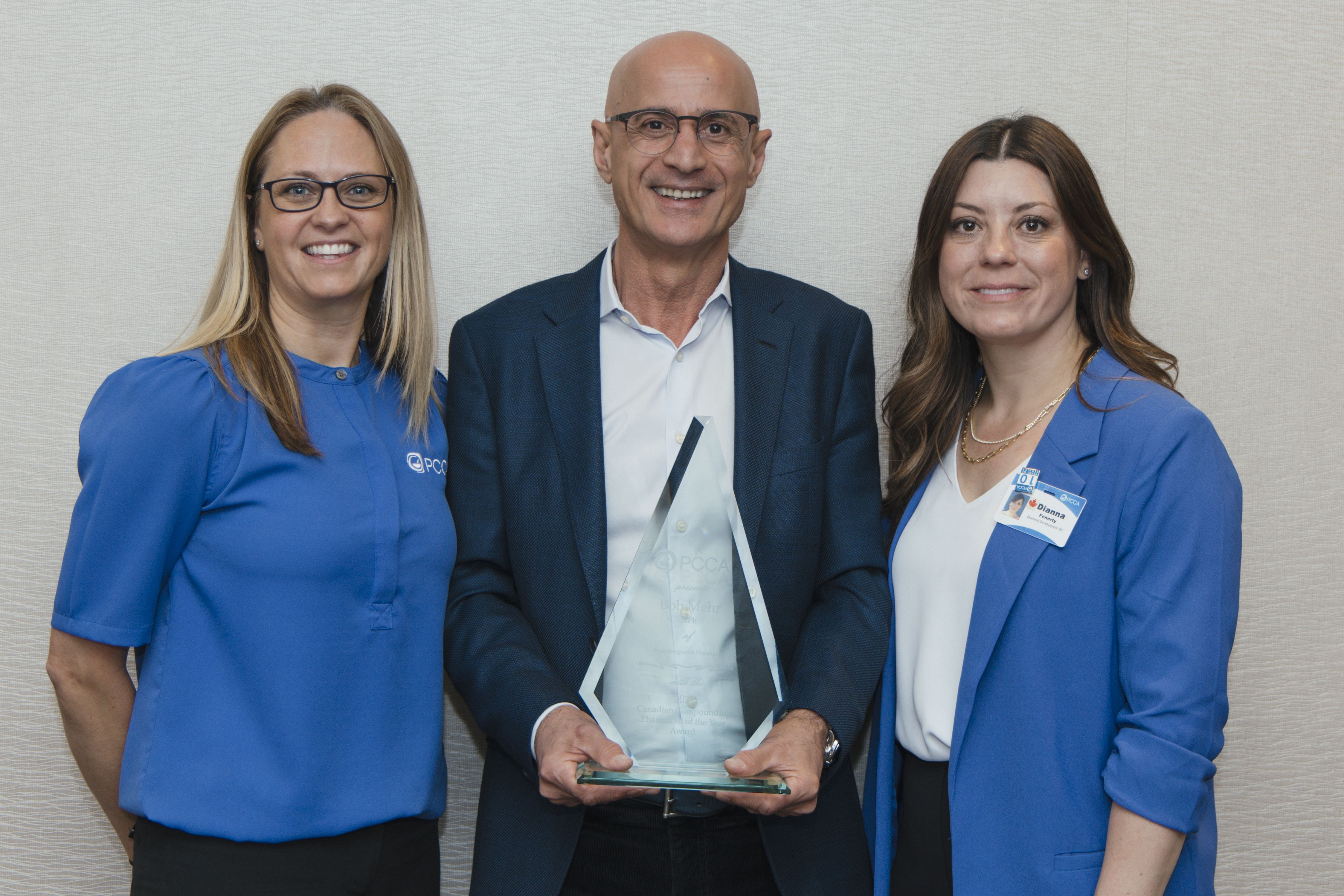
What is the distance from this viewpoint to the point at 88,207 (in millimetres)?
2318

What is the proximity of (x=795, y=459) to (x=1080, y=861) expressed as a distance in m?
0.85

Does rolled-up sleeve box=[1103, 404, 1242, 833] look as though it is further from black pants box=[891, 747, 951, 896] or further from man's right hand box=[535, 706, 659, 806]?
man's right hand box=[535, 706, 659, 806]

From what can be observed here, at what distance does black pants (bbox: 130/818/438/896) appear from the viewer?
1561 mm

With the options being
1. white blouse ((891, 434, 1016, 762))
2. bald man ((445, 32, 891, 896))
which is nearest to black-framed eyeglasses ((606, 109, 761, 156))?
bald man ((445, 32, 891, 896))

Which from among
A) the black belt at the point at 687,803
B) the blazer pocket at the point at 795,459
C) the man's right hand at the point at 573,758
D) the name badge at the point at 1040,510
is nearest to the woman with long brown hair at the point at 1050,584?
the name badge at the point at 1040,510

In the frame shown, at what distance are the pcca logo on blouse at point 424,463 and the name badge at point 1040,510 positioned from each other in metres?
1.07

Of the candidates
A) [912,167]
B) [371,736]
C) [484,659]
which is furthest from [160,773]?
[912,167]

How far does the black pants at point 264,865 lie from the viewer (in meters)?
1.56

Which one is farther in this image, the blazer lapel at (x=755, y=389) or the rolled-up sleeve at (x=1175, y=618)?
the blazer lapel at (x=755, y=389)

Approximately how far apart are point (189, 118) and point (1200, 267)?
2.61 m

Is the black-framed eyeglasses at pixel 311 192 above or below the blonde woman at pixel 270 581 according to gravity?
above

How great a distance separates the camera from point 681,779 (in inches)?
56.7

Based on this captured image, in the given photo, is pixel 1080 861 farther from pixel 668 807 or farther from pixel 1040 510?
pixel 668 807

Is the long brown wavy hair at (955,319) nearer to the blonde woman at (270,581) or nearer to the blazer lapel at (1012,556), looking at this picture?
the blazer lapel at (1012,556)
